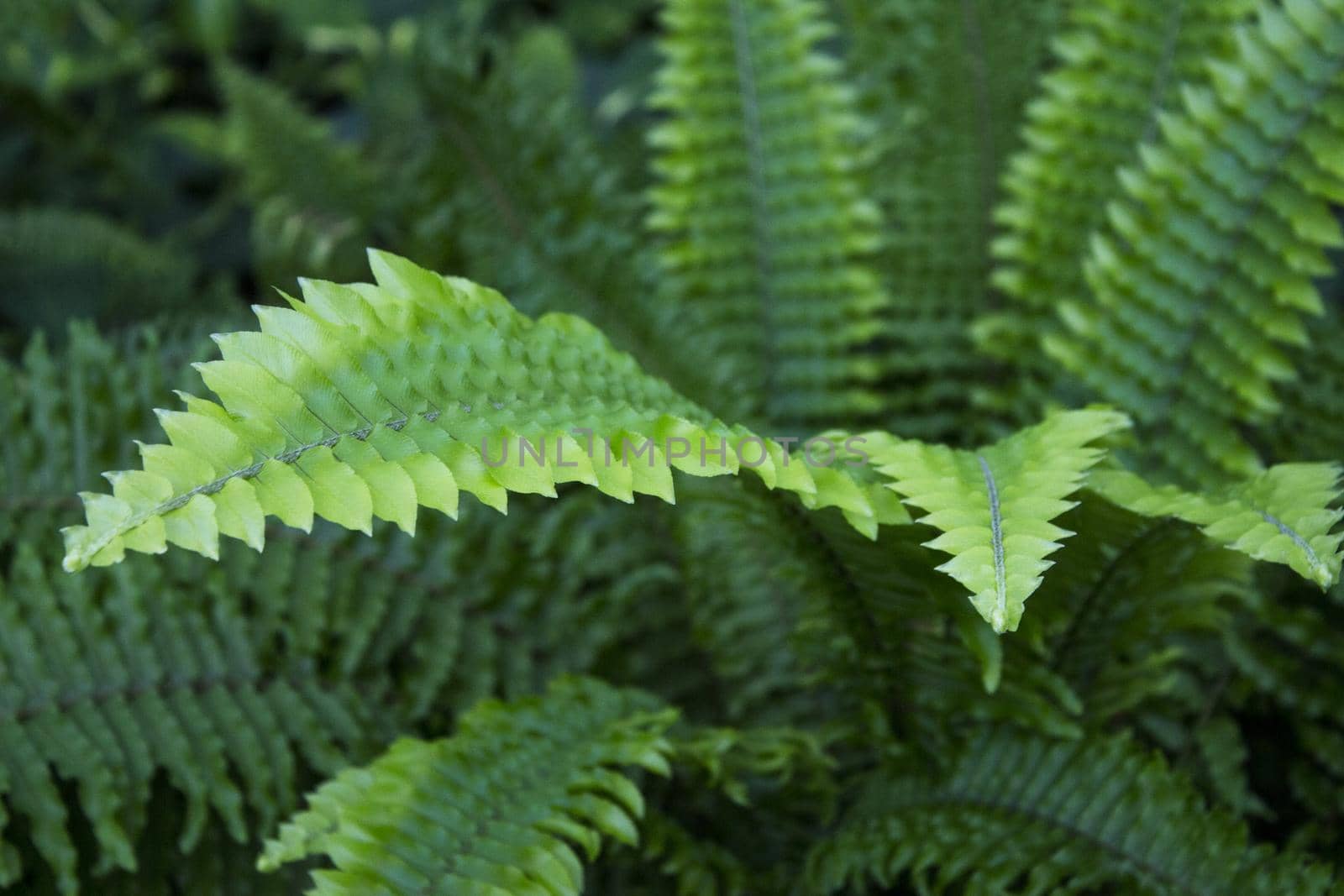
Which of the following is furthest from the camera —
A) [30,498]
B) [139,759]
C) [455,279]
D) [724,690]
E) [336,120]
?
[336,120]

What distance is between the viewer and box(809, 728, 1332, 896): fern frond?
978mm

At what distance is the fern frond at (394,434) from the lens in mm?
676

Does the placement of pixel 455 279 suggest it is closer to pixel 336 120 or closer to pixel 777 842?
pixel 777 842

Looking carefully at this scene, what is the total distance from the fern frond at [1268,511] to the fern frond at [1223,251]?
288 millimetres

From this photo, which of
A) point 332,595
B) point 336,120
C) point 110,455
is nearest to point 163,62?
point 336,120

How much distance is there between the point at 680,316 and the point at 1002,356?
0.42m

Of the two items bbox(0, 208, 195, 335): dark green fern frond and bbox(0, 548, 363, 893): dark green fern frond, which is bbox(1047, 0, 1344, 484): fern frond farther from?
bbox(0, 208, 195, 335): dark green fern frond

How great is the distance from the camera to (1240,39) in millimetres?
1116

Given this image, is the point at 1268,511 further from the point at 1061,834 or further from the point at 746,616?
the point at 746,616

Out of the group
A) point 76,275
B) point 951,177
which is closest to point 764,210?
point 951,177

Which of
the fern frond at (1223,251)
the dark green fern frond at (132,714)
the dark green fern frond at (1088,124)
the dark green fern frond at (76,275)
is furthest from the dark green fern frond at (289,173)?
the fern frond at (1223,251)

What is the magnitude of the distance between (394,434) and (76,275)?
1.37 meters

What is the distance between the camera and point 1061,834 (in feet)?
3.38

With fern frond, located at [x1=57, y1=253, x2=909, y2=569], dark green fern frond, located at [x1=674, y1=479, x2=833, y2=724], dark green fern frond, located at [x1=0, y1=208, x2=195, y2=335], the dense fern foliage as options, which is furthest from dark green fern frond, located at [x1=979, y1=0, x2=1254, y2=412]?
dark green fern frond, located at [x1=0, y1=208, x2=195, y2=335]
